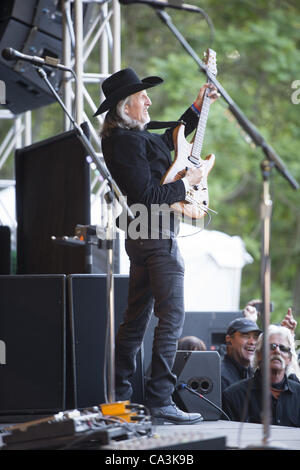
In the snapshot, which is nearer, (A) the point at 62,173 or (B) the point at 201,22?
(A) the point at 62,173

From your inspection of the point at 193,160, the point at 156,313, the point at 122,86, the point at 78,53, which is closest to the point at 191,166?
the point at 193,160

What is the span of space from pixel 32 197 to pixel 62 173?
523 mm

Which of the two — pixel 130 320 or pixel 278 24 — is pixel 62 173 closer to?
pixel 130 320

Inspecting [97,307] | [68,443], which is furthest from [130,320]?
[68,443]

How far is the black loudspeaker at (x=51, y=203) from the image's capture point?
557 centimetres

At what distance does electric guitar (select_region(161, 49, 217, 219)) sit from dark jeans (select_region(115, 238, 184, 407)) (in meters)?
0.23

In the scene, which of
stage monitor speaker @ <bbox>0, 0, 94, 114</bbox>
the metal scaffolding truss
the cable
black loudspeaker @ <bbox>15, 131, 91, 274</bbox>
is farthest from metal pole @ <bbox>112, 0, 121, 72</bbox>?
the cable

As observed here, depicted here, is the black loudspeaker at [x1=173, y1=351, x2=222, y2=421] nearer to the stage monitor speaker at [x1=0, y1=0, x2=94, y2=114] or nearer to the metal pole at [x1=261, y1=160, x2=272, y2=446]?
the metal pole at [x1=261, y1=160, x2=272, y2=446]

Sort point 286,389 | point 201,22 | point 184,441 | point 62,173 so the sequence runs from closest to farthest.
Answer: point 184,441
point 286,389
point 62,173
point 201,22

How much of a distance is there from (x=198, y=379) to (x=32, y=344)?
1.08m

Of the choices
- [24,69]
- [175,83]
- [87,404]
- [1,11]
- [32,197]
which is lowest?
[87,404]

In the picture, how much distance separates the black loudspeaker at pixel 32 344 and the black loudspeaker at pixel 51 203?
0.79 m

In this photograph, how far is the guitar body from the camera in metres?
4.25

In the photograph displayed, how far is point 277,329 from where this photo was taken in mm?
5066
